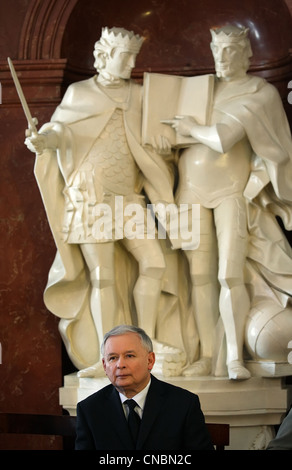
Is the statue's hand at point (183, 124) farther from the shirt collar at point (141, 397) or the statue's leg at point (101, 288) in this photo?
the shirt collar at point (141, 397)

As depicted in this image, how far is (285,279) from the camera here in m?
6.56

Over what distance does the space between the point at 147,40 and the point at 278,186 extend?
159 cm

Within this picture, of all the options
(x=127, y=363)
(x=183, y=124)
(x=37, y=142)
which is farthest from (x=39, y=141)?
(x=127, y=363)

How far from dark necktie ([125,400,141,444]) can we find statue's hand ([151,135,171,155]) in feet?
9.12

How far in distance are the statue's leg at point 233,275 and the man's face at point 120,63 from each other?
36.8 inches

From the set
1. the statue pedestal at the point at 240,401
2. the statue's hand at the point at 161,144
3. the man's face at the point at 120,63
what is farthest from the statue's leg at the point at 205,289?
the man's face at the point at 120,63

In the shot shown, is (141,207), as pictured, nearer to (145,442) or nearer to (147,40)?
(147,40)

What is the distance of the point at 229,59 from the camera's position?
21.4 ft

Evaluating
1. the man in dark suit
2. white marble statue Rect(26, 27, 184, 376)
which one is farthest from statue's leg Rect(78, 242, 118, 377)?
the man in dark suit

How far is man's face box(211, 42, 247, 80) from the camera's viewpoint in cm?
649

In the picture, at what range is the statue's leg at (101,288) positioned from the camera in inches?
256

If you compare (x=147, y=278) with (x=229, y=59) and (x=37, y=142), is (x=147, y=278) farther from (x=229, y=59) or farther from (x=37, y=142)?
(x=229, y=59)

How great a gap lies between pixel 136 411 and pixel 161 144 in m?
2.81

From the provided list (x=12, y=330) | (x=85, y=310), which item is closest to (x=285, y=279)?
(x=85, y=310)
